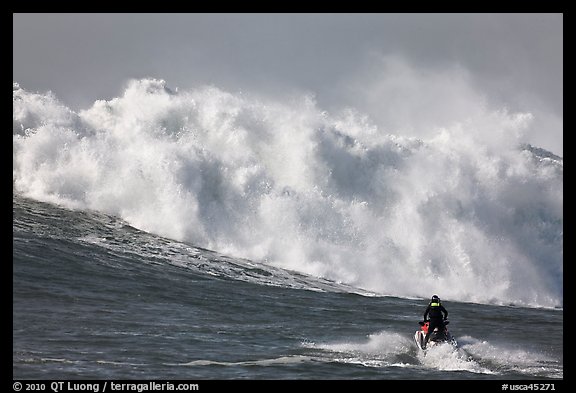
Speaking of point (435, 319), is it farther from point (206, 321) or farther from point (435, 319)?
point (206, 321)

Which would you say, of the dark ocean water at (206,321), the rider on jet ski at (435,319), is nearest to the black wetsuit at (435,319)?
the rider on jet ski at (435,319)

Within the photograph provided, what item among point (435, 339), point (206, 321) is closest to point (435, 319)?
point (435, 339)

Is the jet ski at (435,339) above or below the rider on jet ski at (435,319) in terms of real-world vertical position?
below

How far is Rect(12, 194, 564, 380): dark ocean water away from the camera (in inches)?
655

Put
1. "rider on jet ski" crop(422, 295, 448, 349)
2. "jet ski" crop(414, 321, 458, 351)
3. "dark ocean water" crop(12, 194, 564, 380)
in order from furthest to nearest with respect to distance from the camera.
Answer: "rider on jet ski" crop(422, 295, 448, 349)
"jet ski" crop(414, 321, 458, 351)
"dark ocean water" crop(12, 194, 564, 380)

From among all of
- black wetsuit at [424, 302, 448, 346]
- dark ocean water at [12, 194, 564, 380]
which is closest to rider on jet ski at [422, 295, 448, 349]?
black wetsuit at [424, 302, 448, 346]

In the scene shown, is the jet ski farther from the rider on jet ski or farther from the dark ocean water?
the dark ocean water

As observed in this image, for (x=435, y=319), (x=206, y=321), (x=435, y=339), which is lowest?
(x=435, y=339)

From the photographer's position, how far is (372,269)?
35500mm

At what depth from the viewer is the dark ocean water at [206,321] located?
16641 mm

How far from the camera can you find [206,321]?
21688 mm

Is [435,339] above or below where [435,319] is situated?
below

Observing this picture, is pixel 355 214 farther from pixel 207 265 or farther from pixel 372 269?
pixel 207 265

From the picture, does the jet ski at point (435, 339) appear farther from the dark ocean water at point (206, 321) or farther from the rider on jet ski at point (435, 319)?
the dark ocean water at point (206, 321)
